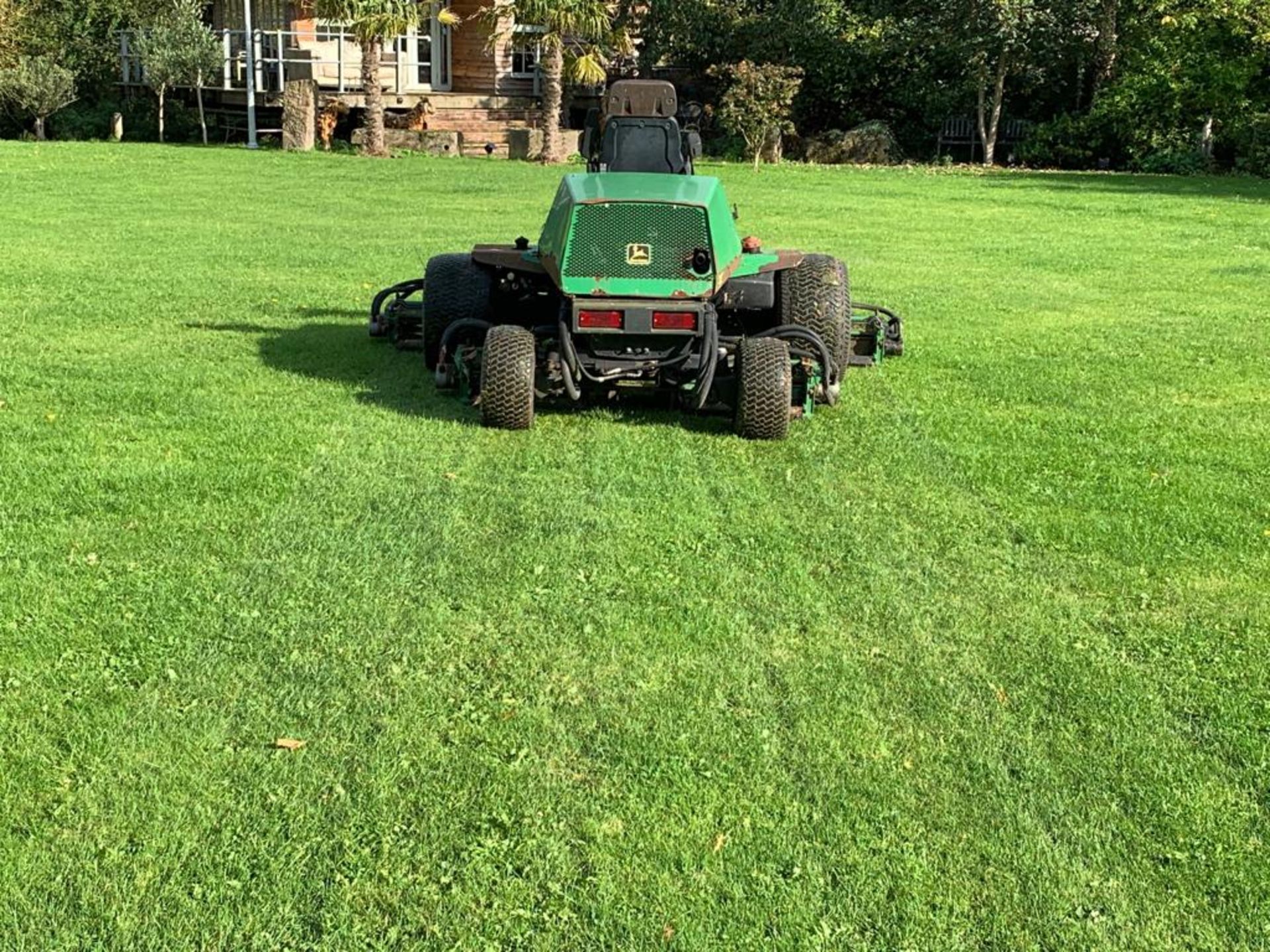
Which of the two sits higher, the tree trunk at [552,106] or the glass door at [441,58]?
the glass door at [441,58]

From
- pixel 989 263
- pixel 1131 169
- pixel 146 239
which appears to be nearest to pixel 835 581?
pixel 989 263

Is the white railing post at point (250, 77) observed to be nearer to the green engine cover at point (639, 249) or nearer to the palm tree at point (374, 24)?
the palm tree at point (374, 24)

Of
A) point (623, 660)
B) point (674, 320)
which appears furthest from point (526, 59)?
point (623, 660)

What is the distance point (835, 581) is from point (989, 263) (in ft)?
34.2

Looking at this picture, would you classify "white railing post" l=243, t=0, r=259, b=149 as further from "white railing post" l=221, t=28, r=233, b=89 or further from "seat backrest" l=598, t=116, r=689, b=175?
"seat backrest" l=598, t=116, r=689, b=175

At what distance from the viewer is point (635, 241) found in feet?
24.2

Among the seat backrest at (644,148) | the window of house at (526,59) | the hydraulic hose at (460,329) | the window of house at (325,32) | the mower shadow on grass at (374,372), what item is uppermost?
the window of house at (325,32)

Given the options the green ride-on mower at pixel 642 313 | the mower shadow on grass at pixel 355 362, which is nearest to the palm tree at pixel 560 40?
the mower shadow on grass at pixel 355 362

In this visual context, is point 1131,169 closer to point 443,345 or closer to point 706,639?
point 443,345

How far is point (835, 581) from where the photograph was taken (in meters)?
5.33

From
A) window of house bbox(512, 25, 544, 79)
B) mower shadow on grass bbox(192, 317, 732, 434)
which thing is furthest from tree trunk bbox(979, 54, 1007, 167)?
mower shadow on grass bbox(192, 317, 732, 434)

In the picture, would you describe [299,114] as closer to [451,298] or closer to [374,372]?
[374,372]

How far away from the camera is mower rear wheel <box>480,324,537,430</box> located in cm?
721

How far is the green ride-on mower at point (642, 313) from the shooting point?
23.8 feet
